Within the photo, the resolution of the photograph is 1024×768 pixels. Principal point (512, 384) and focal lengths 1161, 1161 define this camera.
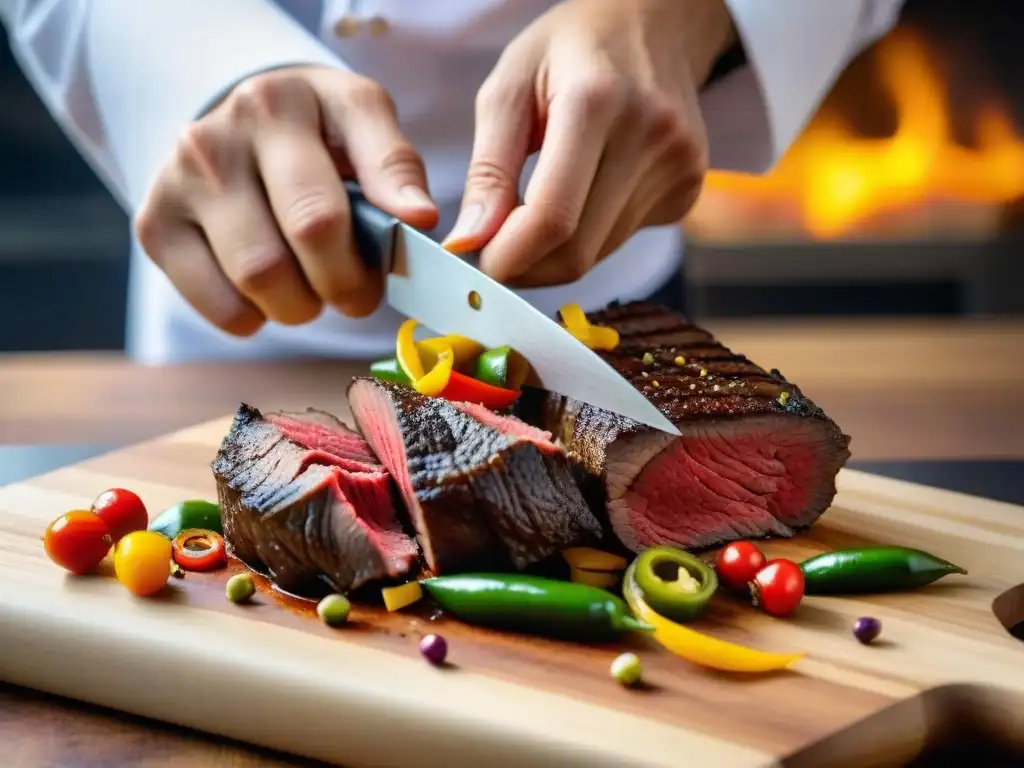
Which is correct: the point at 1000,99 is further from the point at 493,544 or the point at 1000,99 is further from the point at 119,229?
the point at 493,544

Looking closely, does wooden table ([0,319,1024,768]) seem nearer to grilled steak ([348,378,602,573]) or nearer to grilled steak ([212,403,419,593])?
grilled steak ([212,403,419,593])

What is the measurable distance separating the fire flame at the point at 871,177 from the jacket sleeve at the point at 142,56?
390cm

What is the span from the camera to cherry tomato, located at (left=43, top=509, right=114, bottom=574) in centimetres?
237

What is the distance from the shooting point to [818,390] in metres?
4.41

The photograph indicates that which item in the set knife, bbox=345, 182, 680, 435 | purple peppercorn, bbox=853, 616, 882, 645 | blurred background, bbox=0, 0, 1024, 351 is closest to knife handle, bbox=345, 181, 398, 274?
knife, bbox=345, 182, 680, 435

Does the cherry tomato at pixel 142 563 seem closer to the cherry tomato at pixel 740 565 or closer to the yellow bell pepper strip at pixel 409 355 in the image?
the yellow bell pepper strip at pixel 409 355

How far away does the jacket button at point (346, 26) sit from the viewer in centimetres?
370

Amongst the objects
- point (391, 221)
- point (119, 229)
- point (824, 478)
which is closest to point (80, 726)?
point (391, 221)

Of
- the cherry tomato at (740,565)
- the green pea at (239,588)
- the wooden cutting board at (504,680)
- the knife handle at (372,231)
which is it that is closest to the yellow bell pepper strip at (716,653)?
the wooden cutting board at (504,680)

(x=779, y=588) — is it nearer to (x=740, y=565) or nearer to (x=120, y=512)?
(x=740, y=565)

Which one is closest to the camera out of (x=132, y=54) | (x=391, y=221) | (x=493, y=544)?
(x=493, y=544)

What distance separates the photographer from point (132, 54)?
386cm

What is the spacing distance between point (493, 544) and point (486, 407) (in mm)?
496

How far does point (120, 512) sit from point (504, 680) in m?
1.08
